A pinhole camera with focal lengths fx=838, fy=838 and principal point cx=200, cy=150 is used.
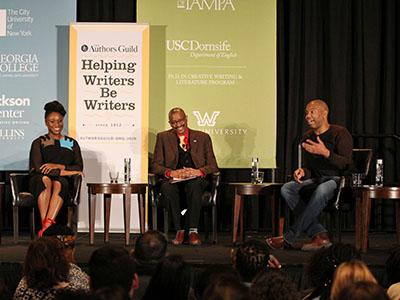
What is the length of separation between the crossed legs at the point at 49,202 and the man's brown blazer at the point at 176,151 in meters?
0.80

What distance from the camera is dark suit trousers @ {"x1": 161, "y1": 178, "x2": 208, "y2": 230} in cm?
670

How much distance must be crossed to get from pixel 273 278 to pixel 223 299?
1.03 ft

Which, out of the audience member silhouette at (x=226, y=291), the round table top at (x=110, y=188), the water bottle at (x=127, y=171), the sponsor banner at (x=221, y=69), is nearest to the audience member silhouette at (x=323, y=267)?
the audience member silhouette at (x=226, y=291)

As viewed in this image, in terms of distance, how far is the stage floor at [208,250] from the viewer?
5539 mm

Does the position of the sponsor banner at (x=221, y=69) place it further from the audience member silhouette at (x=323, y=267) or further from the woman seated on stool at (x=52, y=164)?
the audience member silhouette at (x=323, y=267)

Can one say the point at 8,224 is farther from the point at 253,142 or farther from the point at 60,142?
the point at 253,142

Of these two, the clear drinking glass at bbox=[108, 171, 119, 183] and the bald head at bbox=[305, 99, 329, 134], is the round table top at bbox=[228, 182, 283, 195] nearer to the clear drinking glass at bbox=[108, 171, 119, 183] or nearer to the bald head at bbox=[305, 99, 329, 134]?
the bald head at bbox=[305, 99, 329, 134]

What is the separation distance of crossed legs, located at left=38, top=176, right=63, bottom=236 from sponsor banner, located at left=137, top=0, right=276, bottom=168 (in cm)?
113

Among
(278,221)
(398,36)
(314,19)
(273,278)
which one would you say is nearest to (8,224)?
(278,221)

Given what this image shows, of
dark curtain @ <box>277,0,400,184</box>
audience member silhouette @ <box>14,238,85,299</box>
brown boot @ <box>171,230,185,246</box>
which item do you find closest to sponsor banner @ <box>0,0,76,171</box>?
brown boot @ <box>171,230,185,246</box>

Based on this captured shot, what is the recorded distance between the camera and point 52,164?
6.78 meters

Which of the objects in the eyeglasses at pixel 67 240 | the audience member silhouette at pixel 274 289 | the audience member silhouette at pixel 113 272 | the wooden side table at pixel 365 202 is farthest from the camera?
the wooden side table at pixel 365 202

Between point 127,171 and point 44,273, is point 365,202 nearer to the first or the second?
point 127,171

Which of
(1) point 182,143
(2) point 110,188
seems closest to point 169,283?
(2) point 110,188
